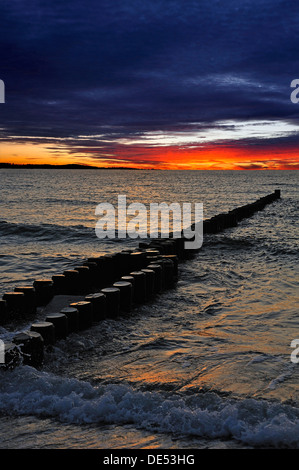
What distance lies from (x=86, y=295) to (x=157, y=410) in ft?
17.2

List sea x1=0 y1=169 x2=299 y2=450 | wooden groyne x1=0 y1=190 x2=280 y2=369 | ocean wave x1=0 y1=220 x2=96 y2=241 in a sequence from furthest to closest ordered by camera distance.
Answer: ocean wave x1=0 y1=220 x2=96 y2=241 → wooden groyne x1=0 y1=190 x2=280 y2=369 → sea x1=0 y1=169 x2=299 y2=450

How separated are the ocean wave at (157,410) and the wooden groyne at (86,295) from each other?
1.93ft

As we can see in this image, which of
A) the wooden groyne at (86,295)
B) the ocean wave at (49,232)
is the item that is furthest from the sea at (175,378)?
the ocean wave at (49,232)

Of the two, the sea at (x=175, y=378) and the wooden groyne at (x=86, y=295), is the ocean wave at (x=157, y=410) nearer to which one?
the sea at (x=175, y=378)

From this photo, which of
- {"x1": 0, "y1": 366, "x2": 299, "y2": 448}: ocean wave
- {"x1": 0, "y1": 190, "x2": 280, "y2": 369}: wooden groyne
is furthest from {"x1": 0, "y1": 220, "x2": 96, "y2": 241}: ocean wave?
{"x1": 0, "y1": 366, "x2": 299, "y2": 448}: ocean wave

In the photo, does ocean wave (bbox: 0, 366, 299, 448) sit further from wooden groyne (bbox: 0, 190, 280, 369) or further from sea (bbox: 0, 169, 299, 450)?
wooden groyne (bbox: 0, 190, 280, 369)

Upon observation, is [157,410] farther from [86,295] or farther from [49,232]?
[49,232]

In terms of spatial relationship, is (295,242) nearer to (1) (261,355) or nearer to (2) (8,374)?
(1) (261,355)

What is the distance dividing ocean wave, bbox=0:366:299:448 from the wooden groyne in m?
0.59

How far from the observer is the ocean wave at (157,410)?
4.36 m

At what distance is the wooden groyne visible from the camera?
590cm

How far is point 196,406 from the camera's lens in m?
4.86

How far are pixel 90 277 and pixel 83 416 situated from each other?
5.97 metres
